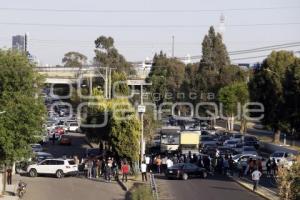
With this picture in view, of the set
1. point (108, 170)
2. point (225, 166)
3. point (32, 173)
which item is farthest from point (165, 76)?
point (108, 170)

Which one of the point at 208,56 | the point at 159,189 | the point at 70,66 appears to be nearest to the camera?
the point at 159,189

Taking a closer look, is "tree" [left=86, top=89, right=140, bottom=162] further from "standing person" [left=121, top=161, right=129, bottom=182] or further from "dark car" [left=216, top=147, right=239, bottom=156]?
"dark car" [left=216, top=147, right=239, bottom=156]

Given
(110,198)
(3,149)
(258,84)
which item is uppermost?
(258,84)

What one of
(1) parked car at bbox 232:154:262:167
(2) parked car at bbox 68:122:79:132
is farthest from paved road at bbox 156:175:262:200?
(2) parked car at bbox 68:122:79:132

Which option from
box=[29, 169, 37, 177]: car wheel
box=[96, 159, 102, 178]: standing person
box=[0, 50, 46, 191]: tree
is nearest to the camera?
box=[0, 50, 46, 191]: tree

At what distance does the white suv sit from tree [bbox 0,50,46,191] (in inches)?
312

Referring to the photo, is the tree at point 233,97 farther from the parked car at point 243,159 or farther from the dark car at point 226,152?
the parked car at point 243,159

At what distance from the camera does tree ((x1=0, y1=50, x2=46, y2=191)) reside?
35.7 meters

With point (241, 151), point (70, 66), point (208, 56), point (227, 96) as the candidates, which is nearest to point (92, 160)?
point (241, 151)

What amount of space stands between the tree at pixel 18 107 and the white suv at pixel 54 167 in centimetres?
793

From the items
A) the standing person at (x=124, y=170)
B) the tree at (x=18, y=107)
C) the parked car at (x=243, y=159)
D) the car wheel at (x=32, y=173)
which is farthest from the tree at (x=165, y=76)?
the tree at (x=18, y=107)

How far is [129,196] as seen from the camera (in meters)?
35.5

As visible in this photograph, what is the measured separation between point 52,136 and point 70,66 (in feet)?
192

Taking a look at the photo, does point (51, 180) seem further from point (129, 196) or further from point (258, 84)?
point (258, 84)
